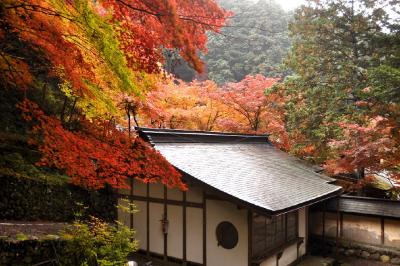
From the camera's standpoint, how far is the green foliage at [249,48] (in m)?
33.5

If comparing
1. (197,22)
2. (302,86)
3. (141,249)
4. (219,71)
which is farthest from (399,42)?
(219,71)

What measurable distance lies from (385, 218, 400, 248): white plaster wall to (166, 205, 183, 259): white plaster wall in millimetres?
7616

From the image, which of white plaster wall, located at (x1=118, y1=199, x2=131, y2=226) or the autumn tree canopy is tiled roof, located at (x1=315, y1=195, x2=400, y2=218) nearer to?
the autumn tree canopy

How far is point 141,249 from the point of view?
35.8 ft

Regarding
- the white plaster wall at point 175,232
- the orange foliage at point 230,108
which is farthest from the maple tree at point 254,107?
the white plaster wall at point 175,232

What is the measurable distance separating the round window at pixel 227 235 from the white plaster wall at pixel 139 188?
301cm

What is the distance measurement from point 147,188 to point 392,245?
898 centimetres

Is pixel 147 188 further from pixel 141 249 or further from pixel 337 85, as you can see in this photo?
pixel 337 85

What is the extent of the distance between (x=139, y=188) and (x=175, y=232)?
202 cm

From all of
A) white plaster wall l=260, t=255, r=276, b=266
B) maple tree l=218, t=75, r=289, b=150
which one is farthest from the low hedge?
maple tree l=218, t=75, r=289, b=150

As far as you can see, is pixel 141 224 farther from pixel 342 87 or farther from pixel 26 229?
pixel 342 87

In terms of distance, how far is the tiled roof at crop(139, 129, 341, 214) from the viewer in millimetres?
8719

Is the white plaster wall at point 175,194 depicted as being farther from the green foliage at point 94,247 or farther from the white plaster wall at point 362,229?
the white plaster wall at point 362,229

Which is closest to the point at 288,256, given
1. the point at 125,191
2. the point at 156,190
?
the point at 156,190
